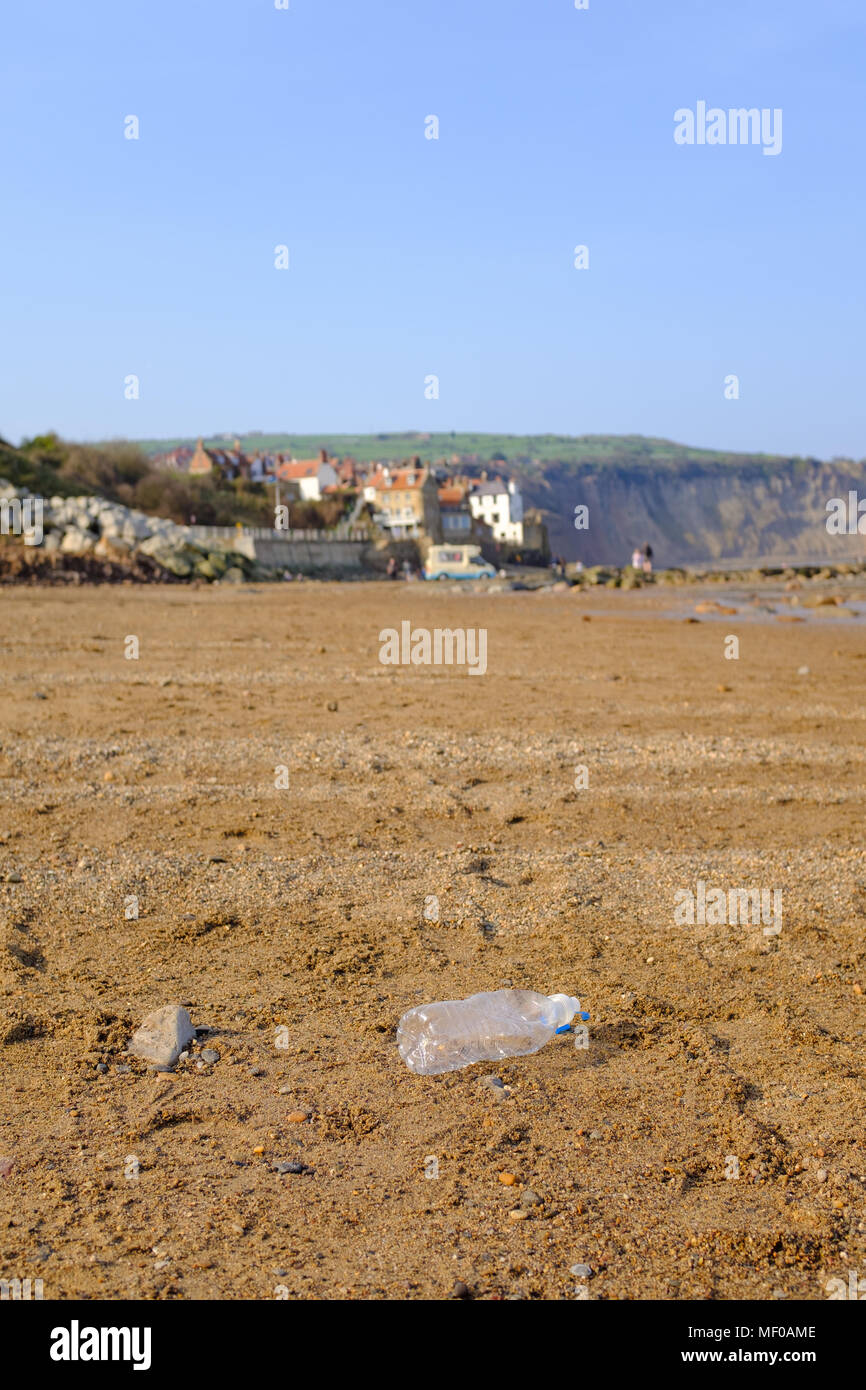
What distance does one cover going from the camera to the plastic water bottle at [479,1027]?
14.4ft

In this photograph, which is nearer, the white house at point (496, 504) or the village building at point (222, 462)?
the village building at point (222, 462)

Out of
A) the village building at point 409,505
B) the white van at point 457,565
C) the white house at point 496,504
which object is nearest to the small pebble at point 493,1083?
the white van at point 457,565

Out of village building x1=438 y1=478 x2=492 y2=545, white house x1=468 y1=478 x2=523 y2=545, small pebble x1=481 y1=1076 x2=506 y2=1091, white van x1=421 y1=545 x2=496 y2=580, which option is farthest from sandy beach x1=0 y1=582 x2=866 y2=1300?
white house x1=468 y1=478 x2=523 y2=545

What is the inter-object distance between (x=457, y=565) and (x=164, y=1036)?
62.6 metres

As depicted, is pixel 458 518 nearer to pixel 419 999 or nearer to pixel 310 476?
pixel 310 476

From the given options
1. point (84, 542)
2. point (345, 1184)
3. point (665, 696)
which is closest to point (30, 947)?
point (345, 1184)

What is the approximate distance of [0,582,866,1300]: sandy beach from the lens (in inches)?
126

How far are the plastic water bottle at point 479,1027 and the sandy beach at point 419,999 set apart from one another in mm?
95

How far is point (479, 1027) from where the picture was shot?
4.56 metres

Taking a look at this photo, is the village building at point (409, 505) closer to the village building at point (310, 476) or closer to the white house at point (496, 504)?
the white house at point (496, 504)

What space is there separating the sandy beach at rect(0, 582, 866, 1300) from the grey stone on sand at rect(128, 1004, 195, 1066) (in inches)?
2.8

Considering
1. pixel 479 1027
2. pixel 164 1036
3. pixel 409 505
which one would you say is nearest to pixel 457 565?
pixel 409 505

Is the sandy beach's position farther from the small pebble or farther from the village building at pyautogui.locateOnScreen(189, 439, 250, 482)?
the village building at pyautogui.locateOnScreen(189, 439, 250, 482)
